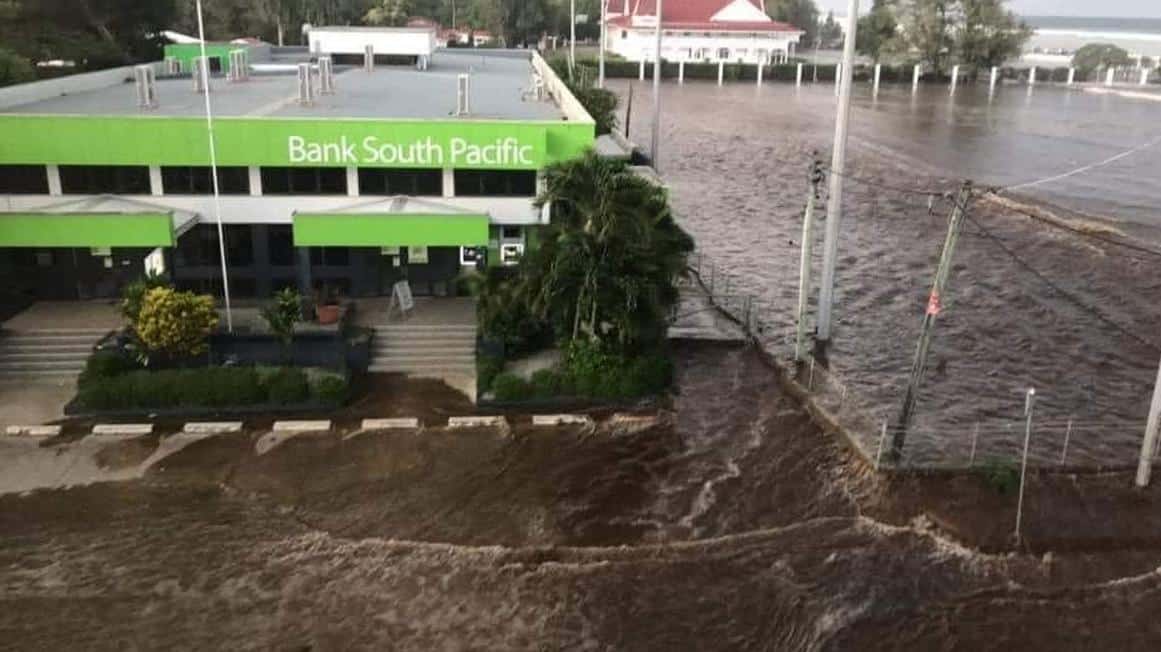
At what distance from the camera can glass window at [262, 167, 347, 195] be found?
29.9m

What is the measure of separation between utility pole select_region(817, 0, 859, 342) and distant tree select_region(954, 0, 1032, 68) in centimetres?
10486

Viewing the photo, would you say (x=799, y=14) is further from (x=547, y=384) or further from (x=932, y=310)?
(x=932, y=310)

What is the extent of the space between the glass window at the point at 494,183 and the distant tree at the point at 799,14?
141m

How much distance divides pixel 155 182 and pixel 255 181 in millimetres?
2931

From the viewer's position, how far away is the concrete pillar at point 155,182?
29438 millimetres

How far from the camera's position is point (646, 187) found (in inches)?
1044

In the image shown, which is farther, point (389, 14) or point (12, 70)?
point (389, 14)

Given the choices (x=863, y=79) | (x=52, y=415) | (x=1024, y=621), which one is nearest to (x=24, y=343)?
(x=52, y=415)

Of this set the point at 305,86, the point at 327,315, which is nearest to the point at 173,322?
the point at 327,315

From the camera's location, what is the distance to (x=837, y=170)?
27.5 meters

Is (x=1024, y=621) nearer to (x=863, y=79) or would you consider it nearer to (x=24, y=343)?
(x=24, y=343)

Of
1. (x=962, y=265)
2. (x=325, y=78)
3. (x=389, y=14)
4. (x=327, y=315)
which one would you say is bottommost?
(x=962, y=265)


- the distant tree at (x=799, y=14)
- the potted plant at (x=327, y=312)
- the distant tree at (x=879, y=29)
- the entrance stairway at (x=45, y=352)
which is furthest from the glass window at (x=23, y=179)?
the distant tree at (x=799, y=14)

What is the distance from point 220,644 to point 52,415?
37.2ft
